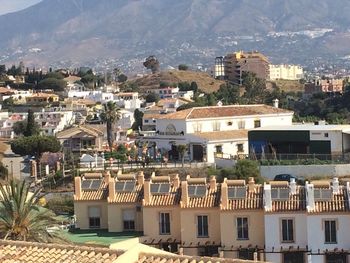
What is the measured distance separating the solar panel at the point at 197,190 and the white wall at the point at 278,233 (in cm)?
Result: 254

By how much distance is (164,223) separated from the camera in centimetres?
2886

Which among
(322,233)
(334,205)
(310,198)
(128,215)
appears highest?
(310,198)

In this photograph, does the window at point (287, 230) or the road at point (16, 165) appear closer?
the window at point (287, 230)

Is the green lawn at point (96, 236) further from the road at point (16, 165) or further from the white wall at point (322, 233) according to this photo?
the road at point (16, 165)

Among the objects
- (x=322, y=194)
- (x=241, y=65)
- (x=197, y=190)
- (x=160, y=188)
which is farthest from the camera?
(x=241, y=65)

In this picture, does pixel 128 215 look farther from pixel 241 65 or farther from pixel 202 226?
pixel 241 65

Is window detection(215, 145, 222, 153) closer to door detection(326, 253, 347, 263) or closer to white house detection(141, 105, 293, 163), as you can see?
white house detection(141, 105, 293, 163)

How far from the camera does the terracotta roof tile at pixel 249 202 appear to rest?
27797 millimetres

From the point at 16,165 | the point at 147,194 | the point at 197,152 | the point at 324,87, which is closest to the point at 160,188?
the point at 147,194

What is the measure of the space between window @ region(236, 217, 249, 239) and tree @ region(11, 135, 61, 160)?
34.7 m

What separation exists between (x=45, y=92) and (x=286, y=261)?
89.2 m

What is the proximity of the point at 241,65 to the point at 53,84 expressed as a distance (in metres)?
50.2

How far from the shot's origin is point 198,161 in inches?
2151

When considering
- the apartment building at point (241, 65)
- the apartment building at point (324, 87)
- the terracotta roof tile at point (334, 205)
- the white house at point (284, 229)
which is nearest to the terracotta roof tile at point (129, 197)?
the white house at point (284, 229)
